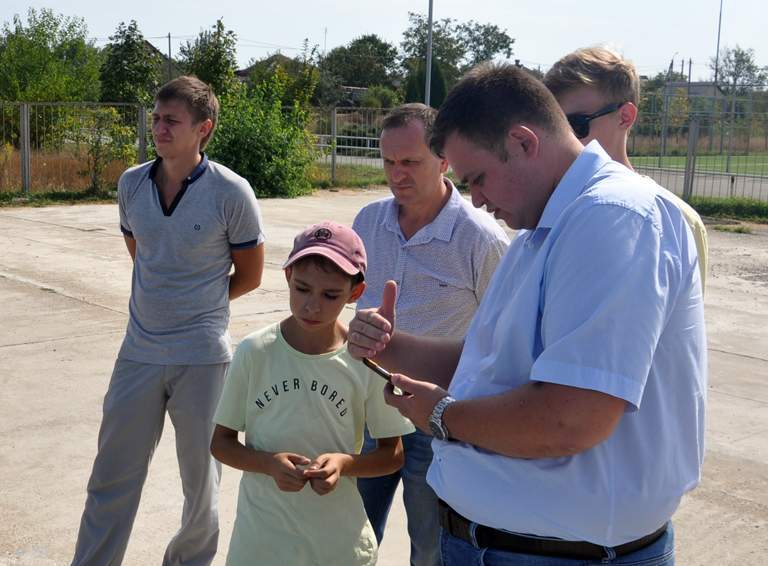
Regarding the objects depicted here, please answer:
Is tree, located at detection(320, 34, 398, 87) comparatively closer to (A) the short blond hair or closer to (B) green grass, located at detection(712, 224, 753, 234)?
(B) green grass, located at detection(712, 224, 753, 234)

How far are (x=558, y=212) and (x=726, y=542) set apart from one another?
3.32 metres

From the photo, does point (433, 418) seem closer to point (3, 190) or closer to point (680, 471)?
point (680, 471)

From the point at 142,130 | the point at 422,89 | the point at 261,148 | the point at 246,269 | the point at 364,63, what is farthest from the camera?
the point at 364,63

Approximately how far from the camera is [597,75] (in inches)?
121

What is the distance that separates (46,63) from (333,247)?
120 feet

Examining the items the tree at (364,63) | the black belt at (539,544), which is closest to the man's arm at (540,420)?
the black belt at (539,544)

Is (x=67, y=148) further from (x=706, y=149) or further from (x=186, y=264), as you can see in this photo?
(x=186, y=264)

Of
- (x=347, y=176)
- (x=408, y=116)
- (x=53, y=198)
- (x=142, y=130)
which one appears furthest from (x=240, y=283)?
(x=347, y=176)

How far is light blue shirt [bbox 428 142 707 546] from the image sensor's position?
1805 mm

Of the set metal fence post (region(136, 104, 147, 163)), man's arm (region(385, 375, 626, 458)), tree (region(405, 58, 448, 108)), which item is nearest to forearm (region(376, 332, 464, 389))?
Answer: man's arm (region(385, 375, 626, 458))

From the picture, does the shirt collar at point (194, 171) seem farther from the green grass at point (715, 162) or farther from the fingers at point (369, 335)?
the green grass at point (715, 162)

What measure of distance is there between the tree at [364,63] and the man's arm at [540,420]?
227ft

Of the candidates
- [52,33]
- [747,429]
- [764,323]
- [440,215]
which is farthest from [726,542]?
[52,33]

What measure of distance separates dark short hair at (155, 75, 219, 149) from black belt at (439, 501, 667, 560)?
96.2 inches
